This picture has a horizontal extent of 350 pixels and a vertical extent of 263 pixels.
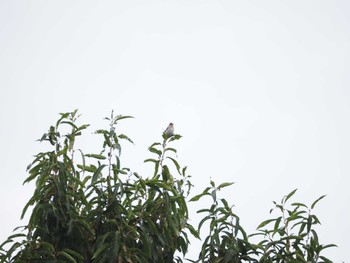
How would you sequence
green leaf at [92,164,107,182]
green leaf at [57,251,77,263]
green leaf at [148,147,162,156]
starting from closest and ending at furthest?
green leaf at [57,251,77,263]
green leaf at [92,164,107,182]
green leaf at [148,147,162,156]

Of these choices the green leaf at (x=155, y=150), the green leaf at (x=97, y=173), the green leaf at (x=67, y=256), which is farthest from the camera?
the green leaf at (x=155, y=150)

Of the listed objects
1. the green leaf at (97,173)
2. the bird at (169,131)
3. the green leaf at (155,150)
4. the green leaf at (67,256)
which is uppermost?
the bird at (169,131)

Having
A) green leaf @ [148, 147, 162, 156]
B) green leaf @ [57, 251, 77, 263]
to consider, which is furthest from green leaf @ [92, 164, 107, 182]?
green leaf @ [57, 251, 77, 263]

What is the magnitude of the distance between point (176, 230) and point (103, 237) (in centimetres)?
56

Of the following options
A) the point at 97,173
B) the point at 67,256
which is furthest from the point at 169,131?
the point at 67,256

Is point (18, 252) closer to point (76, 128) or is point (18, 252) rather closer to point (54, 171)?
point (54, 171)

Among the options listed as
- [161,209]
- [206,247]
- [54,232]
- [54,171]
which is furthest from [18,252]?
[206,247]

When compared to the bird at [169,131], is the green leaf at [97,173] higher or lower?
lower

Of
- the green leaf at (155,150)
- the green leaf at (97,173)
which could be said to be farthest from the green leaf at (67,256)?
the green leaf at (155,150)

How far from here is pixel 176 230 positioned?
4.31 m

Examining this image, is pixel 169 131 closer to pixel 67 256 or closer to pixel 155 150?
pixel 155 150

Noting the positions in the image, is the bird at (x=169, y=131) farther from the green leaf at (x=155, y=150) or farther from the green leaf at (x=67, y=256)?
the green leaf at (x=67, y=256)

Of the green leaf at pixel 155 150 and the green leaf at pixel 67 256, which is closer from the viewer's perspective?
the green leaf at pixel 67 256

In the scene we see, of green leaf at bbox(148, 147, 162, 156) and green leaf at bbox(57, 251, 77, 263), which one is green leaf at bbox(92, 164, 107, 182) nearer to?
green leaf at bbox(148, 147, 162, 156)
